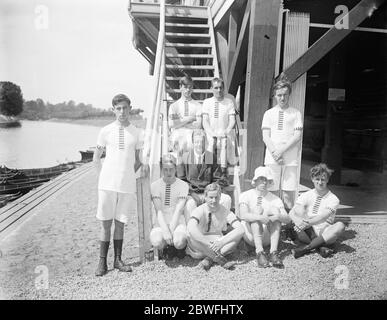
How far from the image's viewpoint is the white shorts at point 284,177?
3.80m

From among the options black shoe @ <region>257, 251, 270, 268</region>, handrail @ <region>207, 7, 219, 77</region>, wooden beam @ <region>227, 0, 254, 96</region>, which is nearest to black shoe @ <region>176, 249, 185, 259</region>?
black shoe @ <region>257, 251, 270, 268</region>

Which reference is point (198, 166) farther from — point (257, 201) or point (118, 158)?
point (118, 158)

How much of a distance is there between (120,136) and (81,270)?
134 cm

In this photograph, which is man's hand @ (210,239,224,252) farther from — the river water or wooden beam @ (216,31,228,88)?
the river water

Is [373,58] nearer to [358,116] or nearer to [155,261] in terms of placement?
[358,116]

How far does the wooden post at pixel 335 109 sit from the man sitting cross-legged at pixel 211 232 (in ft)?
12.9

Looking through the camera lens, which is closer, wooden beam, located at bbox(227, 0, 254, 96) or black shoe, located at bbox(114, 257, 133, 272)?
black shoe, located at bbox(114, 257, 133, 272)

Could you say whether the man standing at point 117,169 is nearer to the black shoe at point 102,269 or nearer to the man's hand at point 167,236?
the black shoe at point 102,269

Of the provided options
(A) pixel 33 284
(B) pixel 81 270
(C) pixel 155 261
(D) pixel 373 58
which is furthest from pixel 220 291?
(D) pixel 373 58

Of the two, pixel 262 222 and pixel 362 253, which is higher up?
pixel 262 222

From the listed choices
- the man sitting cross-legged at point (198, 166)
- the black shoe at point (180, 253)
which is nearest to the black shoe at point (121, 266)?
the black shoe at point (180, 253)

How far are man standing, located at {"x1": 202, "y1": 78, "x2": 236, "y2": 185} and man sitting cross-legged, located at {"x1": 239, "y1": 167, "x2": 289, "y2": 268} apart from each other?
0.62 m

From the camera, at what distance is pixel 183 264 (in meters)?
3.51

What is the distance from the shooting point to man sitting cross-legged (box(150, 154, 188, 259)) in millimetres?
3469
